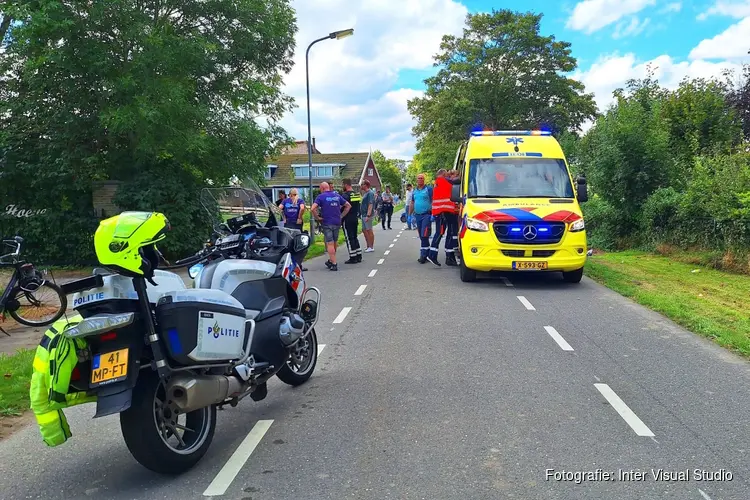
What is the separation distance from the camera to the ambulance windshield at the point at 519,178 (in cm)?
1123

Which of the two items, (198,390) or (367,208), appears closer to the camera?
(198,390)

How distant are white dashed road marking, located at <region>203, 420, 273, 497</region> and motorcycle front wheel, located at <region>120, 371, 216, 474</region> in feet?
0.66

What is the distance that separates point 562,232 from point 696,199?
6.13 metres

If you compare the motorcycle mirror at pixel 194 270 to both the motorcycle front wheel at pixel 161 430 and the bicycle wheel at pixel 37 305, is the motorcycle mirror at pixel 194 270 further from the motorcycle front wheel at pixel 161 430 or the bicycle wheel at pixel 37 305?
the bicycle wheel at pixel 37 305

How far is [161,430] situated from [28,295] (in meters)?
6.34

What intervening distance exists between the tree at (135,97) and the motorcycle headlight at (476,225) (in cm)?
469

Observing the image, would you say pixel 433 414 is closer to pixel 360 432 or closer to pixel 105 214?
pixel 360 432

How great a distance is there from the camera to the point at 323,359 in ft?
20.6

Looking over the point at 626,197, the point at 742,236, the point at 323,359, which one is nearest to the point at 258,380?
the point at 323,359

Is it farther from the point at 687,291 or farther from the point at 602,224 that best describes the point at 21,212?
the point at 602,224

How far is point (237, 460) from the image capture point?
12.7 ft

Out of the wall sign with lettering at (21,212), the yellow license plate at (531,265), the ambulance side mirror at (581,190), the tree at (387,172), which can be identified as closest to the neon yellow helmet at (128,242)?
the yellow license plate at (531,265)

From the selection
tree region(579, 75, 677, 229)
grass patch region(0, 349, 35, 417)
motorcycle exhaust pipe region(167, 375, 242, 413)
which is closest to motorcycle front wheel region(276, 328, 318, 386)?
motorcycle exhaust pipe region(167, 375, 242, 413)

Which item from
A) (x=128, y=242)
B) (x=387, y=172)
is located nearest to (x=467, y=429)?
(x=128, y=242)
